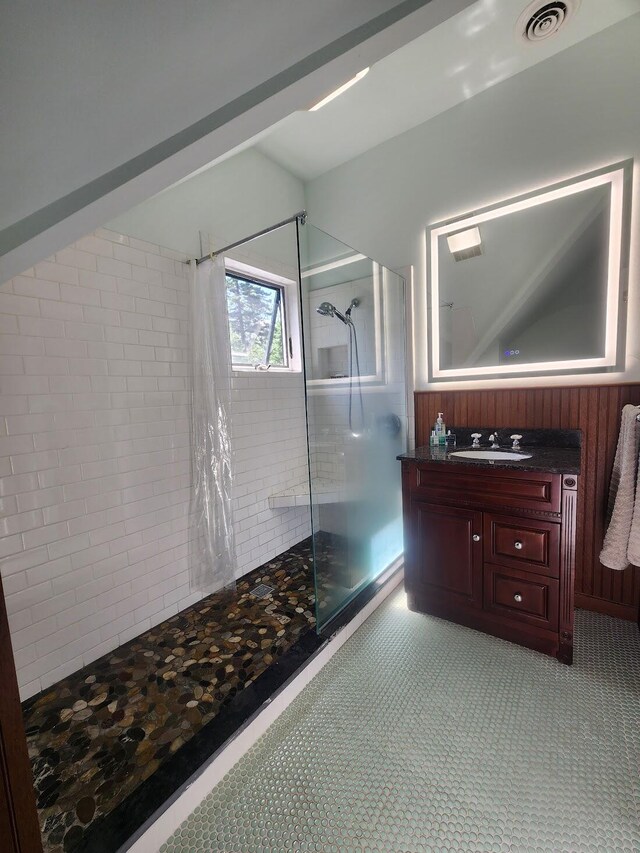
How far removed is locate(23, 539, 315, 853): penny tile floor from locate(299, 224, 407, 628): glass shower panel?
38 cm

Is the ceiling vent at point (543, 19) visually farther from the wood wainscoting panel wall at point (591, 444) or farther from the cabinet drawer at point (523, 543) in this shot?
the cabinet drawer at point (523, 543)

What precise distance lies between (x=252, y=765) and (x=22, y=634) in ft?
3.50

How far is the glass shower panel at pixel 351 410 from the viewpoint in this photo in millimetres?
1794

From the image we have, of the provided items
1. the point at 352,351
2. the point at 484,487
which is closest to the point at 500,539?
the point at 484,487

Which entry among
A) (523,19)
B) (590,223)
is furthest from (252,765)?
(523,19)

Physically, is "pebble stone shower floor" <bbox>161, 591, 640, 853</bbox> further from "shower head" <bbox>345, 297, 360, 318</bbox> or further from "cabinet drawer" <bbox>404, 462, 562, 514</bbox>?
"shower head" <bbox>345, 297, 360, 318</bbox>

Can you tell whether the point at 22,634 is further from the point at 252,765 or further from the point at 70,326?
the point at 70,326

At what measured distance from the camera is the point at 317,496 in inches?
70.9

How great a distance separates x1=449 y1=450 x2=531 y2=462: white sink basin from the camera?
75.0 inches

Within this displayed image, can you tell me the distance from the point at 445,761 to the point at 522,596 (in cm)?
78

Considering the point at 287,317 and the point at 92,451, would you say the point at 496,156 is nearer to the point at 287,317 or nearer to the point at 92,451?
the point at 287,317

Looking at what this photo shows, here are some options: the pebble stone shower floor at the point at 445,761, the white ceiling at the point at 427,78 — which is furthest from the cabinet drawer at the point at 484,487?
the white ceiling at the point at 427,78

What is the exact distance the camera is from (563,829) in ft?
3.48

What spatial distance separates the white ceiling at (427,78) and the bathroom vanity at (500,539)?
2002 mm
